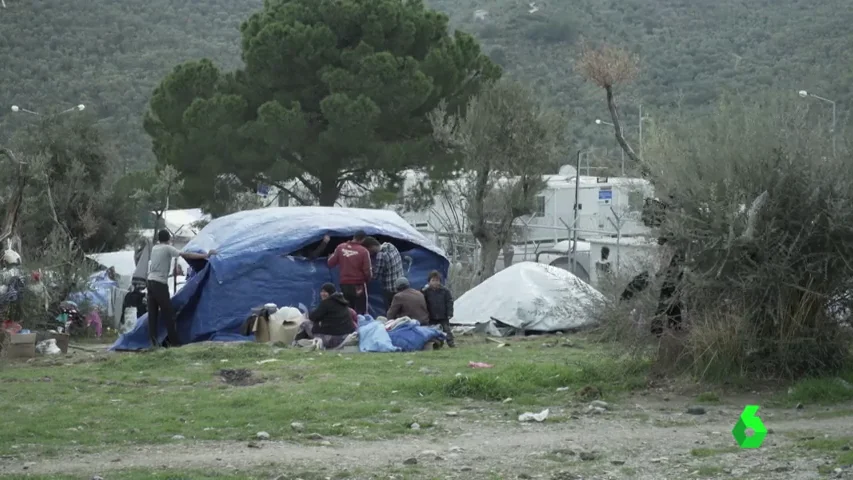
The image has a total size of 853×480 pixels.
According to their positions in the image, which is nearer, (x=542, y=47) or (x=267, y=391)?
(x=267, y=391)

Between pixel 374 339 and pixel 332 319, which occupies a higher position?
pixel 332 319

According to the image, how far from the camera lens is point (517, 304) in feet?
62.8

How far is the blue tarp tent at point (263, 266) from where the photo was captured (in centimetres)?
1795

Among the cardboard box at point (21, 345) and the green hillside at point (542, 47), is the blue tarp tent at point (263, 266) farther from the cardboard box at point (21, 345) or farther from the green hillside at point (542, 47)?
the green hillside at point (542, 47)

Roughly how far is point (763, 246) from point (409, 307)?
673 cm

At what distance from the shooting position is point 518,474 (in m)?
8.02

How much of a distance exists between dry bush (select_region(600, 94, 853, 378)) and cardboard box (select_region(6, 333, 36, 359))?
27.2ft

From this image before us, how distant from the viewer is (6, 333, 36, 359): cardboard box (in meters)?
15.2

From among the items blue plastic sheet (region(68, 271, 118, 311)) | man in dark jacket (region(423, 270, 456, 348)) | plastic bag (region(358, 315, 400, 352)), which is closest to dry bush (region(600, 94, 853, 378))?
plastic bag (region(358, 315, 400, 352))

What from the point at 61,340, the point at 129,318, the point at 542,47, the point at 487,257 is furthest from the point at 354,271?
the point at 542,47

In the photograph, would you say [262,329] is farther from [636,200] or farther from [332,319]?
[636,200]

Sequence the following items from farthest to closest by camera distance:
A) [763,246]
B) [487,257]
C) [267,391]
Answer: [487,257], [267,391], [763,246]

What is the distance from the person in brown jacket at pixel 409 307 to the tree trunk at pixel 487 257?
365 inches

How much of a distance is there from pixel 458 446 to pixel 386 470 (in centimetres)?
102
